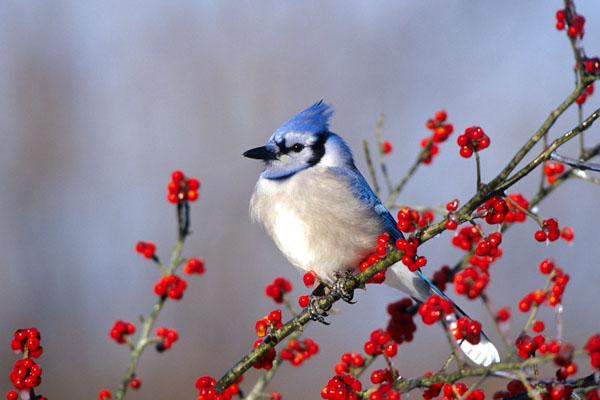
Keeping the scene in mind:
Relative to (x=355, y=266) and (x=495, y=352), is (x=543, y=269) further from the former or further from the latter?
(x=355, y=266)

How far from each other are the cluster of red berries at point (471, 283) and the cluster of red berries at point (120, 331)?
108cm

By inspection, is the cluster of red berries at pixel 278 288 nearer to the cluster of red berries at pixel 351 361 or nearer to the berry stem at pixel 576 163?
the cluster of red berries at pixel 351 361

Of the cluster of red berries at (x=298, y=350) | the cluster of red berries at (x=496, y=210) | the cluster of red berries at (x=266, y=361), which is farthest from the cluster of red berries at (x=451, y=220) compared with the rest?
the cluster of red berries at (x=298, y=350)

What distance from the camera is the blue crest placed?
2455 mm

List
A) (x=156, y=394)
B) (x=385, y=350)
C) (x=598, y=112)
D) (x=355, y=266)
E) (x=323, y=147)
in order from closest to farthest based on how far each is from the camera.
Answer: (x=598, y=112), (x=385, y=350), (x=355, y=266), (x=323, y=147), (x=156, y=394)

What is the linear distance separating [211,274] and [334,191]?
2361mm

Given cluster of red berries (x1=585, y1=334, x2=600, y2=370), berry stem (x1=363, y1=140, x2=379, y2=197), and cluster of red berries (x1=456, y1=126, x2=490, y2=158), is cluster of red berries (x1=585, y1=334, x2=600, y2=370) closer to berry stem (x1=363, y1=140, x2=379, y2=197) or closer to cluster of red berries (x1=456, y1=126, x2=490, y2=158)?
cluster of red berries (x1=456, y1=126, x2=490, y2=158)

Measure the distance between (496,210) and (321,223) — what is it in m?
0.97

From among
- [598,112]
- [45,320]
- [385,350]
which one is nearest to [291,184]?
[385,350]

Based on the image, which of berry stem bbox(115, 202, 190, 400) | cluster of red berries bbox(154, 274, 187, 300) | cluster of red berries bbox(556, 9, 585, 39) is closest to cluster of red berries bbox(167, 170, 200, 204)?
berry stem bbox(115, 202, 190, 400)

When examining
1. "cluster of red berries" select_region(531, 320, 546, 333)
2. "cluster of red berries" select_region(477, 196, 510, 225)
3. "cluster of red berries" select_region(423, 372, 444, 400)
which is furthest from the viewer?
"cluster of red berries" select_region(531, 320, 546, 333)

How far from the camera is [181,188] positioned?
75.0 inches

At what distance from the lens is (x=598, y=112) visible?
4.13 ft

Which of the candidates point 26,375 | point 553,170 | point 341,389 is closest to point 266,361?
point 341,389
